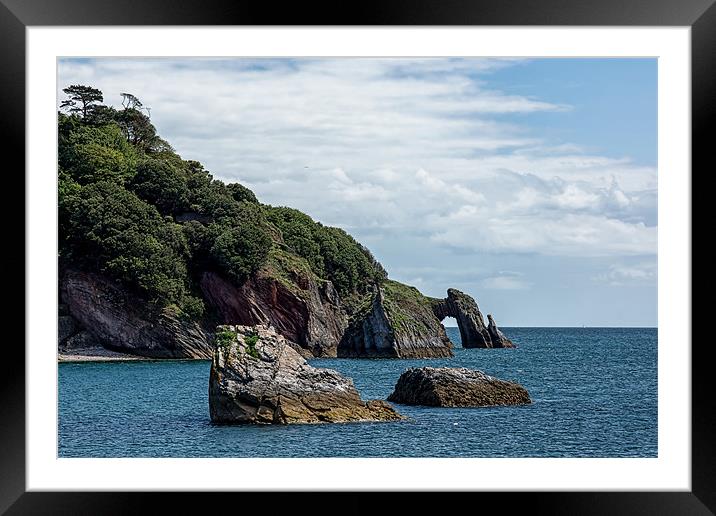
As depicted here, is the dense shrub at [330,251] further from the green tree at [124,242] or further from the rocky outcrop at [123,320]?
the rocky outcrop at [123,320]

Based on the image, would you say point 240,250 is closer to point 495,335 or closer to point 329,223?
point 329,223

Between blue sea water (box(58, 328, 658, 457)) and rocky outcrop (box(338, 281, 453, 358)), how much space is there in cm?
150

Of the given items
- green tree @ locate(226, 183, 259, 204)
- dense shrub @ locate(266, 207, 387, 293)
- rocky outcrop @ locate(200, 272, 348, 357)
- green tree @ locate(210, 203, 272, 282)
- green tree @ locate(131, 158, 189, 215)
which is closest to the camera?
green tree @ locate(210, 203, 272, 282)

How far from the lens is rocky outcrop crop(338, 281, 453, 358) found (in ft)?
130

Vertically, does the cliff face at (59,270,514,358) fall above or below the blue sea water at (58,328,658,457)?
above

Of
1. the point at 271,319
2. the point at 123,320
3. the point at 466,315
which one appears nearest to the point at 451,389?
the point at 123,320

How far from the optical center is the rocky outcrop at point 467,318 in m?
48.3

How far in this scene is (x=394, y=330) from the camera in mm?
40781

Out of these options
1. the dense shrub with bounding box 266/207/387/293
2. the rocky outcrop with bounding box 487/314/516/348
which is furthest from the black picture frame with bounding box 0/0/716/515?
the rocky outcrop with bounding box 487/314/516/348

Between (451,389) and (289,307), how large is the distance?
55.2 ft

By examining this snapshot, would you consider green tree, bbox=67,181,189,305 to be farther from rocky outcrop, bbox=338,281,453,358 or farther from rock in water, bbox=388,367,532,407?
rock in water, bbox=388,367,532,407
